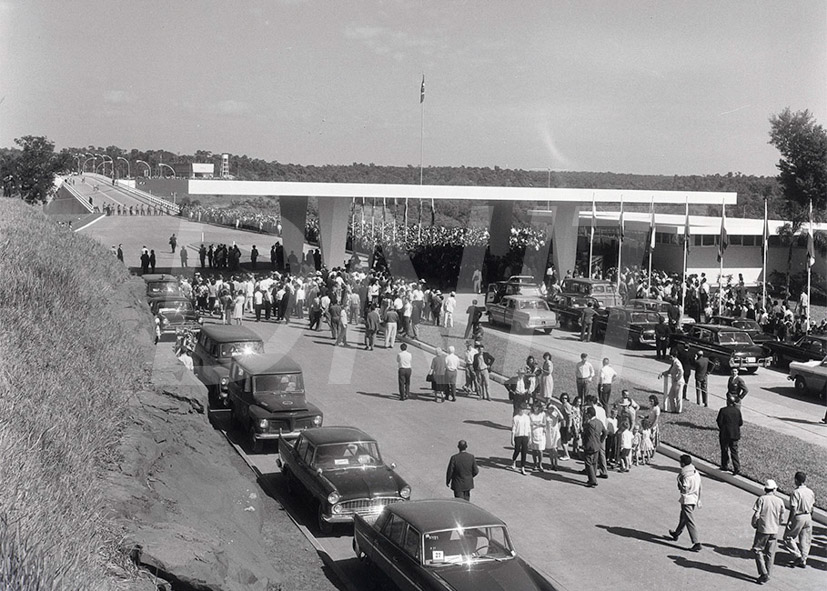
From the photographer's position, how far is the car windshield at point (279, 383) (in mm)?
16672

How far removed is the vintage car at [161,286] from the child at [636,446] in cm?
1741


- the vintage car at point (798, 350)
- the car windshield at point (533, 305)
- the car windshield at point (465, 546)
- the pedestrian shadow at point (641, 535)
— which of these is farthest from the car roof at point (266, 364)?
the vintage car at point (798, 350)

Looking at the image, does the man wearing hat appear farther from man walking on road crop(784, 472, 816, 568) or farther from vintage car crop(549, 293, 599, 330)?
vintage car crop(549, 293, 599, 330)

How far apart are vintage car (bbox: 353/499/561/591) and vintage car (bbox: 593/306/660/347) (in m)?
18.9

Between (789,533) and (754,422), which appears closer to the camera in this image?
(789,533)

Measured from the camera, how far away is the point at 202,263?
140 feet

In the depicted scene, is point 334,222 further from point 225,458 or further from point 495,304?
point 225,458

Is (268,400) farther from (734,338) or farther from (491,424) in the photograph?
(734,338)

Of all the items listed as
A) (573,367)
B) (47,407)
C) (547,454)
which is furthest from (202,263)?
(47,407)

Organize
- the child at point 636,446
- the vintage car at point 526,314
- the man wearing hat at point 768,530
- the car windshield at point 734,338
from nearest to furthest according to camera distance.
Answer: the man wearing hat at point 768,530, the child at point 636,446, the car windshield at point 734,338, the vintage car at point 526,314

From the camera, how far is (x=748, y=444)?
16266mm

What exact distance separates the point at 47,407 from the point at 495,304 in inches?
992

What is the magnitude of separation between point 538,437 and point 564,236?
29892 mm

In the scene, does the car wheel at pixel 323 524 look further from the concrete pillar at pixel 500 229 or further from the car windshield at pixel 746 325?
the concrete pillar at pixel 500 229
